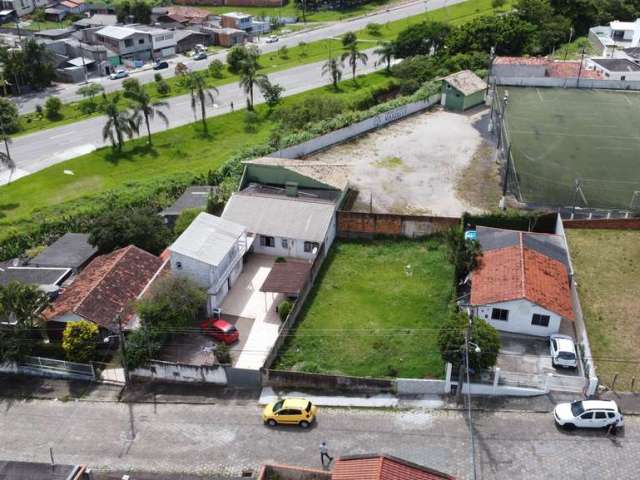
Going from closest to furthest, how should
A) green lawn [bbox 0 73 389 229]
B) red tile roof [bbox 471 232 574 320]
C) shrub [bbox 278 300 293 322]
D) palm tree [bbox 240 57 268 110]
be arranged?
red tile roof [bbox 471 232 574 320], shrub [bbox 278 300 293 322], green lawn [bbox 0 73 389 229], palm tree [bbox 240 57 268 110]

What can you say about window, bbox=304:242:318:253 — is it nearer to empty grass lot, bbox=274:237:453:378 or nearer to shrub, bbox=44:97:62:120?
empty grass lot, bbox=274:237:453:378

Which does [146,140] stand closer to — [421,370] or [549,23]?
[421,370]

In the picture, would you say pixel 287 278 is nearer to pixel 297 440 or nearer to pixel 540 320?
pixel 297 440

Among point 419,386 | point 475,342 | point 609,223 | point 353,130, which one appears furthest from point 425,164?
point 419,386

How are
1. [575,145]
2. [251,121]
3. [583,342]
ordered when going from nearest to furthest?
[583,342] → [575,145] → [251,121]

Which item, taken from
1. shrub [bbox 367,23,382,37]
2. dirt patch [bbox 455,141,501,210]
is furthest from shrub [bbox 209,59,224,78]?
dirt patch [bbox 455,141,501,210]

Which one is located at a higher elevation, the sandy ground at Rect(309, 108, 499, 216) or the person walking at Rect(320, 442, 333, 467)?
the sandy ground at Rect(309, 108, 499, 216)

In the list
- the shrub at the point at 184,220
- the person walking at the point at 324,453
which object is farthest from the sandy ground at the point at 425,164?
the person walking at the point at 324,453
